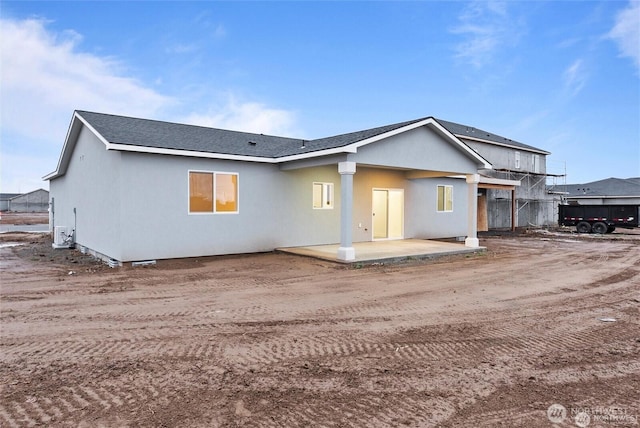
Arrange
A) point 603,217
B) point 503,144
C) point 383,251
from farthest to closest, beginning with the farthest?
point 503,144 < point 603,217 < point 383,251

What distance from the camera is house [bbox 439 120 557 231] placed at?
2518 cm

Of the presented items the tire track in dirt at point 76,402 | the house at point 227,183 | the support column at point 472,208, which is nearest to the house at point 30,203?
the house at point 227,183

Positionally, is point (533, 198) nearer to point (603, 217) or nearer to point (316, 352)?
point (603, 217)

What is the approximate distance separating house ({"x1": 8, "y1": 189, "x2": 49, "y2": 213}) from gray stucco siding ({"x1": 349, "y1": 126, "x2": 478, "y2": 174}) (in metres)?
65.8

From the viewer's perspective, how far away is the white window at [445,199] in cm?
1795

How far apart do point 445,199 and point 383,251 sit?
7.21m

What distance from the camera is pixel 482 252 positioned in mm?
13836

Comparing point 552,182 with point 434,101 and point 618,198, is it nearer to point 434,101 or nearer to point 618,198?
point 618,198

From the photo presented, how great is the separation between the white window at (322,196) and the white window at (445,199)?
621 cm

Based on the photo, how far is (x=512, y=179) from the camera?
2772cm

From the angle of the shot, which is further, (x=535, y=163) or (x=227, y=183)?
(x=535, y=163)

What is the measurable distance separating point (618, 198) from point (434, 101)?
2119 cm

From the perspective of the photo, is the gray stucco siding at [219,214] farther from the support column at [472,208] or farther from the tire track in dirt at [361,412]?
the tire track in dirt at [361,412]

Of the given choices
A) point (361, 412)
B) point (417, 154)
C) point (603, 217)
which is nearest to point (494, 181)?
point (603, 217)
